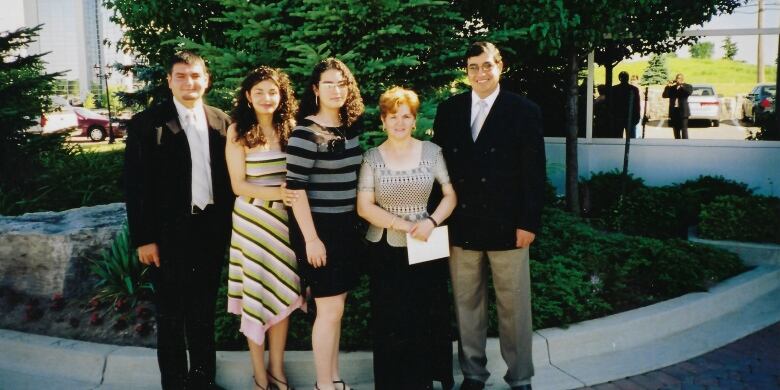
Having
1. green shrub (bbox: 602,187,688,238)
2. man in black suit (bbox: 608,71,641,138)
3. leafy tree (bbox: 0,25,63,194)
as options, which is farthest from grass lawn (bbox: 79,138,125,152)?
green shrub (bbox: 602,187,688,238)

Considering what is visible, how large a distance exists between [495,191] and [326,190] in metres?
0.96

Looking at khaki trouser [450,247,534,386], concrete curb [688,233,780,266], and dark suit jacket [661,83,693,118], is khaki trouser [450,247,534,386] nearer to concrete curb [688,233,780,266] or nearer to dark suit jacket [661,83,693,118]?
concrete curb [688,233,780,266]

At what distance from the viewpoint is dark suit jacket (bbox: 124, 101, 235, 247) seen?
10.2 ft

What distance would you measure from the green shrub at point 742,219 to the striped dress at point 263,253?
4.89m

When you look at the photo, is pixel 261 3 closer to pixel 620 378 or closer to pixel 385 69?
pixel 385 69

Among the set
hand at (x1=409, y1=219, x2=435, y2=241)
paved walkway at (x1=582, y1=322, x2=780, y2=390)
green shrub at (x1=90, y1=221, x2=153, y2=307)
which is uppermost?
hand at (x1=409, y1=219, x2=435, y2=241)

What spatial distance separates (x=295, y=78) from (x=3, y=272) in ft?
9.48

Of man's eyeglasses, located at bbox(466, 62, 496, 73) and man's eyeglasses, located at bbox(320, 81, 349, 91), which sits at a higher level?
man's eyeglasses, located at bbox(466, 62, 496, 73)

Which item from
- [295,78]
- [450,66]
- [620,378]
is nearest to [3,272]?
[295,78]

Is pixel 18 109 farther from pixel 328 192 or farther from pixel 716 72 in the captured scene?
pixel 716 72

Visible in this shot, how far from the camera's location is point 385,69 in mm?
4820

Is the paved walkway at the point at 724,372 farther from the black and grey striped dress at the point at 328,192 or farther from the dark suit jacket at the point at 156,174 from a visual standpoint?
the dark suit jacket at the point at 156,174

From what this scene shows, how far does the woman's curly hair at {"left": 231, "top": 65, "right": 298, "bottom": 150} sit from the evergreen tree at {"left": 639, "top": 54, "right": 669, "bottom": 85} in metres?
7.38

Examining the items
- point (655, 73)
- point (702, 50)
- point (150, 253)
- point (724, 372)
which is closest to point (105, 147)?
point (655, 73)
